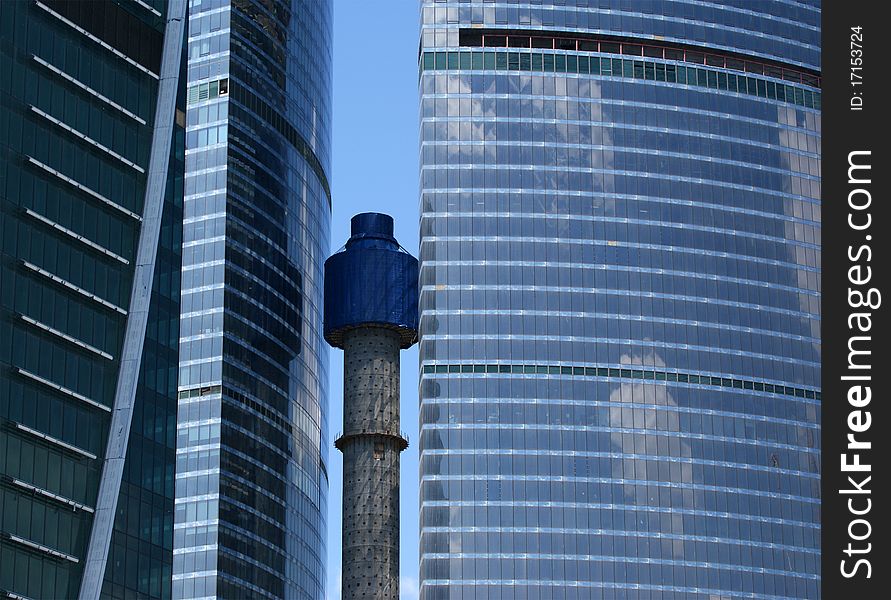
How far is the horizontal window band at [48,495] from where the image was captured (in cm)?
10724

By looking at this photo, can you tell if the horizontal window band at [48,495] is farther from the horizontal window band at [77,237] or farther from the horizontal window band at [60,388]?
the horizontal window band at [77,237]

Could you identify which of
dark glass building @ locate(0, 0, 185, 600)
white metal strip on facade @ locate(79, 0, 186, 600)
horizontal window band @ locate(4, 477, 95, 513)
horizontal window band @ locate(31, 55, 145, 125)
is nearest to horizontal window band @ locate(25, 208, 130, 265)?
dark glass building @ locate(0, 0, 185, 600)

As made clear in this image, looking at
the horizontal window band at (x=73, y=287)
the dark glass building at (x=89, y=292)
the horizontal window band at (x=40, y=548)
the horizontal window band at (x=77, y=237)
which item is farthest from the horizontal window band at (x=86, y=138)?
the horizontal window band at (x=40, y=548)

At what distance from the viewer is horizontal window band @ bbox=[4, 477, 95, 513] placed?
10724 cm

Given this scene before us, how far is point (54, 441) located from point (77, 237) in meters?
13.6

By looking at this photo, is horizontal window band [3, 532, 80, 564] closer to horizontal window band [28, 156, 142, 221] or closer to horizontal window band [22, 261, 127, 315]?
horizontal window band [22, 261, 127, 315]

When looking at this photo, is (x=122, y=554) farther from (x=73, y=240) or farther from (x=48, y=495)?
(x=73, y=240)

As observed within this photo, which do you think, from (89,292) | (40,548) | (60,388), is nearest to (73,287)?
(89,292)

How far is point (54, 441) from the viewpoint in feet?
363

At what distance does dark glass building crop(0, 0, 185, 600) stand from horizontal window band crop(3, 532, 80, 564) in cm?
10

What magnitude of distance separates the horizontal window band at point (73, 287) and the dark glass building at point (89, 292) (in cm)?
10

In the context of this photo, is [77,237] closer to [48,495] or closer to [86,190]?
[86,190]
